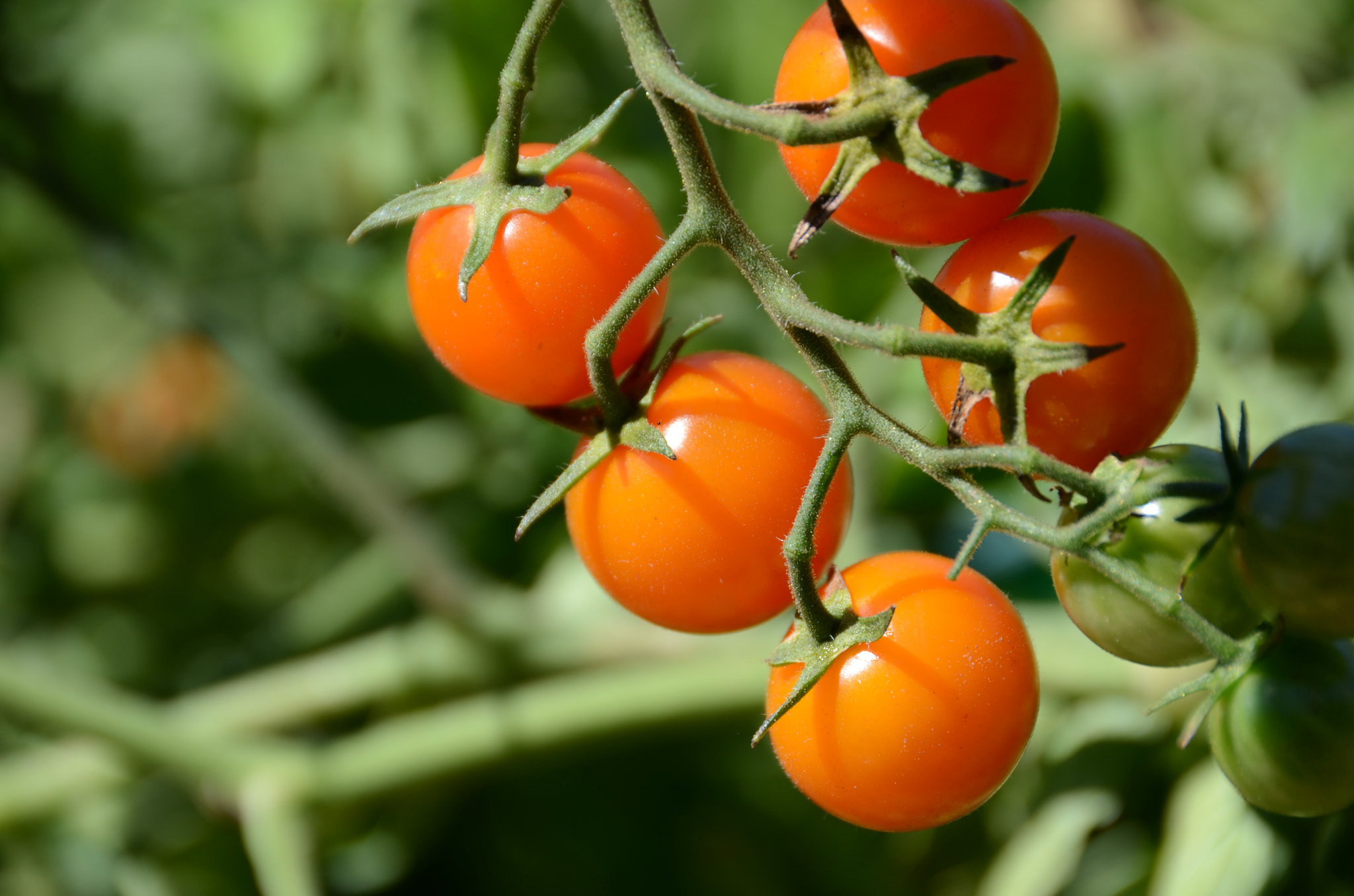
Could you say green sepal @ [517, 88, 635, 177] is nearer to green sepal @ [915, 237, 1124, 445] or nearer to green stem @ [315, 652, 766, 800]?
green sepal @ [915, 237, 1124, 445]

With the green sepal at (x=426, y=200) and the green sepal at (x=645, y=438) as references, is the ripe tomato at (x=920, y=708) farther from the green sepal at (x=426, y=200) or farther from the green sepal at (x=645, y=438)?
the green sepal at (x=426, y=200)

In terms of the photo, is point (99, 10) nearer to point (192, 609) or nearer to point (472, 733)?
point (192, 609)

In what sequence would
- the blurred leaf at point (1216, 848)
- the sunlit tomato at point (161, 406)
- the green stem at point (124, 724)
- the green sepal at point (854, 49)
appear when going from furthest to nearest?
the sunlit tomato at point (161, 406), the green stem at point (124, 724), the blurred leaf at point (1216, 848), the green sepal at point (854, 49)

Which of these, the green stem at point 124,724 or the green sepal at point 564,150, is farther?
the green stem at point 124,724

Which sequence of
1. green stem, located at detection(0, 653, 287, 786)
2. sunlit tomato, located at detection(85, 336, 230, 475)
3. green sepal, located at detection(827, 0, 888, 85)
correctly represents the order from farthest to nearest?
sunlit tomato, located at detection(85, 336, 230, 475) → green stem, located at detection(0, 653, 287, 786) → green sepal, located at detection(827, 0, 888, 85)

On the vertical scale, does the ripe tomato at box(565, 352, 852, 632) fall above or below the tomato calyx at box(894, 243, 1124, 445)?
below

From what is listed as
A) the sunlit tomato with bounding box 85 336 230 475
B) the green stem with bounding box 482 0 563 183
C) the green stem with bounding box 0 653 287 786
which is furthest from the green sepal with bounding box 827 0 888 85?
the sunlit tomato with bounding box 85 336 230 475

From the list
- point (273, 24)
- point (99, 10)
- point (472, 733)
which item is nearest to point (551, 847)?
point (472, 733)

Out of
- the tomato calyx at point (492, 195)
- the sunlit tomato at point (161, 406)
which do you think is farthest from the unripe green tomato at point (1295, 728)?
the sunlit tomato at point (161, 406)
